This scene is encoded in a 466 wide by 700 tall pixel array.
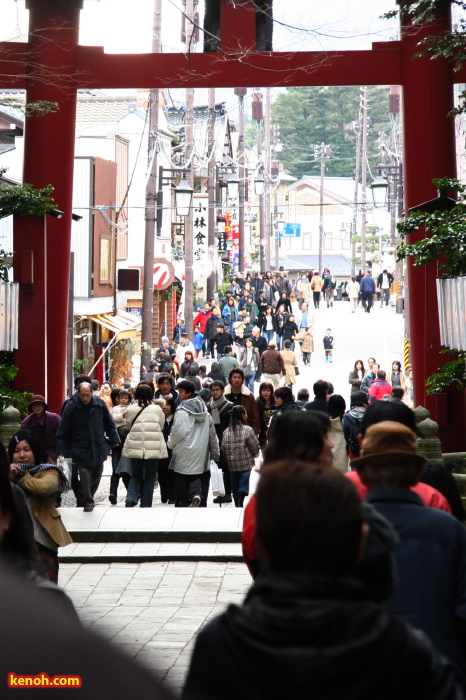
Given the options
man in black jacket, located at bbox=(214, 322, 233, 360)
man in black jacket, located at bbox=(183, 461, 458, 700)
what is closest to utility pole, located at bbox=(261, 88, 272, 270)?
man in black jacket, located at bbox=(214, 322, 233, 360)

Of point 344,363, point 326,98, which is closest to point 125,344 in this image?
point 344,363

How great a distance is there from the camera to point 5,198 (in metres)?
13.2

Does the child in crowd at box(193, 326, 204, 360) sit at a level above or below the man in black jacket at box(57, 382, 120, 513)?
above

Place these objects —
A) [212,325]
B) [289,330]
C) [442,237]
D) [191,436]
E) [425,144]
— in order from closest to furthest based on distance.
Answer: [442,237], [191,436], [425,144], [212,325], [289,330]

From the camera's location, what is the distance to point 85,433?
11.5m

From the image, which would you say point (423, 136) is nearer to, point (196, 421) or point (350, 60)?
point (350, 60)

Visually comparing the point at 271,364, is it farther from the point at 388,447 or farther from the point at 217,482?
the point at 388,447

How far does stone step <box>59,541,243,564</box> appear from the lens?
1008 centimetres

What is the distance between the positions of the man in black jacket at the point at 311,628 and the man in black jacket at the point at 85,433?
9.19 meters

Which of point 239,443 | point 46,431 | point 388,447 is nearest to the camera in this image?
point 388,447

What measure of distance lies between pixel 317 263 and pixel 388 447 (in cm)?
8755

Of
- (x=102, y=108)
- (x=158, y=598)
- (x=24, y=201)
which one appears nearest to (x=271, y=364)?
(x=24, y=201)

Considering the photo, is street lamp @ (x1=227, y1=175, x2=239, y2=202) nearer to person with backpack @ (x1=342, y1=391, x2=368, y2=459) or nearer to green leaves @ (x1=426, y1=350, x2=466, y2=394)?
green leaves @ (x1=426, y1=350, x2=466, y2=394)

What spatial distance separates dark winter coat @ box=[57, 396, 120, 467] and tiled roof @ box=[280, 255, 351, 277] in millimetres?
77192
